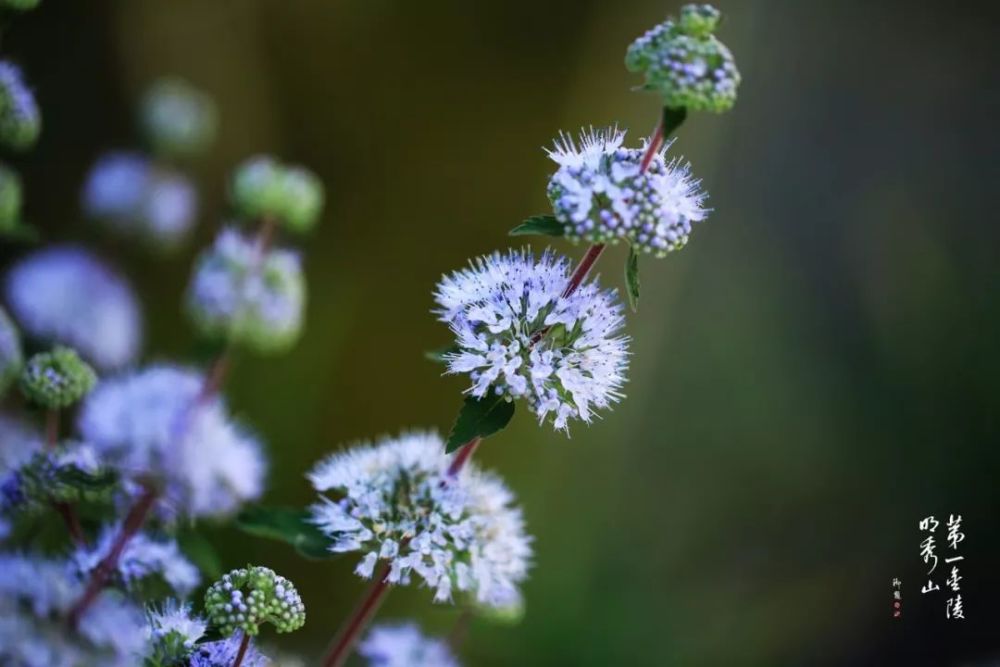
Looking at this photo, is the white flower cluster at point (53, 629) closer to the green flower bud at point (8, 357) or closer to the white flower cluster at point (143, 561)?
the white flower cluster at point (143, 561)

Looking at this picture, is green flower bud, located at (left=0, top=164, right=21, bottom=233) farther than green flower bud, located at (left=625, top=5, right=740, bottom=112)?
Yes

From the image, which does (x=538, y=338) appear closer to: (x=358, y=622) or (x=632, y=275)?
(x=632, y=275)

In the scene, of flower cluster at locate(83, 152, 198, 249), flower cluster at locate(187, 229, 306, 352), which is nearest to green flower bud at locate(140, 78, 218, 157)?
flower cluster at locate(83, 152, 198, 249)

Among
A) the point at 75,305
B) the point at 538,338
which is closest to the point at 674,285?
the point at 75,305

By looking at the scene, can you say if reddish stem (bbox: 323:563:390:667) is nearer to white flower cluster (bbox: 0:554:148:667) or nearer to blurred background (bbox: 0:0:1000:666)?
white flower cluster (bbox: 0:554:148:667)

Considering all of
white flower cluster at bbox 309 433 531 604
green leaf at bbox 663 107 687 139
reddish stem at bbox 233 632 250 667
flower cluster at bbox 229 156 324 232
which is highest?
flower cluster at bbox 229 156 324 232

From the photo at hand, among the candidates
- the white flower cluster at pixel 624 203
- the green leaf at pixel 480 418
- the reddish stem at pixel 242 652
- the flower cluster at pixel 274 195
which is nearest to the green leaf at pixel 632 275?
the white flower cluster at pixel 624 203

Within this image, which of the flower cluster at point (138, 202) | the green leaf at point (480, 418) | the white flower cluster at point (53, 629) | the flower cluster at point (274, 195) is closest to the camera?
the white flower cluster at point (53, 629)
